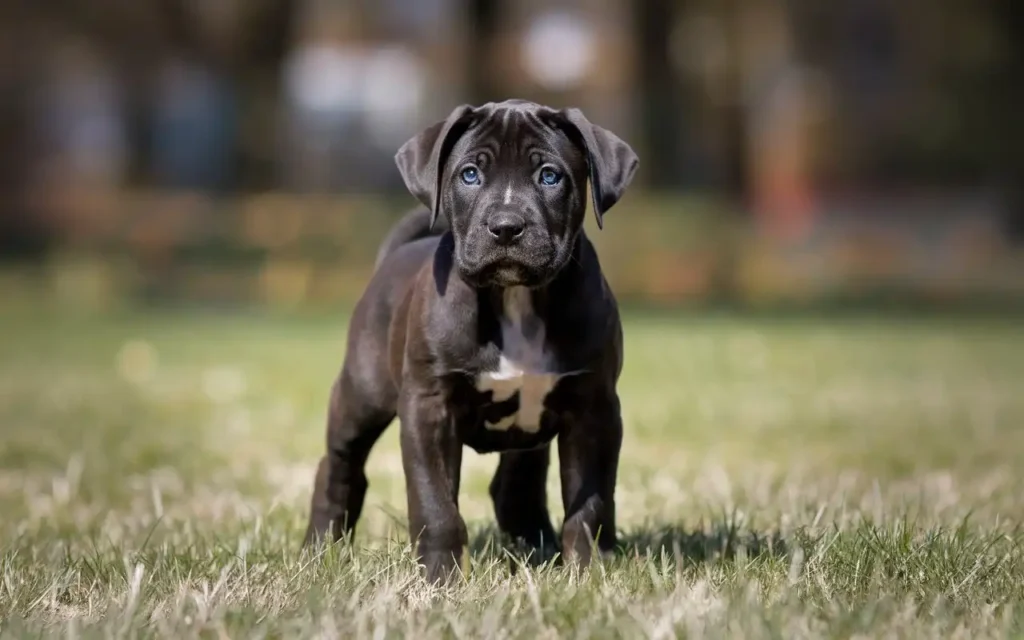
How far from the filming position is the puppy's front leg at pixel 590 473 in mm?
4242

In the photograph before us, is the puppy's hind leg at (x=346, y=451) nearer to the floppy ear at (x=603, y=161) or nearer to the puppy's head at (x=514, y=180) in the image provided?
the puppy's head at (x=514, y=180)

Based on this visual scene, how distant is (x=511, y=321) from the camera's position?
165 inches

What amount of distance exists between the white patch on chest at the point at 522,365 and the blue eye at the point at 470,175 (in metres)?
0.32

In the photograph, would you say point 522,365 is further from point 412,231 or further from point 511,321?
point 412,231

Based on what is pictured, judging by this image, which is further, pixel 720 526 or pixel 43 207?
pixel 43 207

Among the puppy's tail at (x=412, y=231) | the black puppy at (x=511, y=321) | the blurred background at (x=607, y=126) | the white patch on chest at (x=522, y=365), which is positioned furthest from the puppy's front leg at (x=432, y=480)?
the blurred background at (x=607, y=126)

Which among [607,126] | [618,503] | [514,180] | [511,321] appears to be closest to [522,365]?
[511,321]

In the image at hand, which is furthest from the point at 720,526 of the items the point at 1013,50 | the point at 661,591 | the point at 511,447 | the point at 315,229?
the point at 1013,50

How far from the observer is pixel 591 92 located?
2305 cm

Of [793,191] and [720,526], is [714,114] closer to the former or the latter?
[793,191]

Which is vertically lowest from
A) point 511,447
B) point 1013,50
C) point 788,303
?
point 788,303

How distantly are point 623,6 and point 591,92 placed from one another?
1.47 metres

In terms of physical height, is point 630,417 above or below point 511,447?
below

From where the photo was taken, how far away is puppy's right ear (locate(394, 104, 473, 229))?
4262 millimetres
